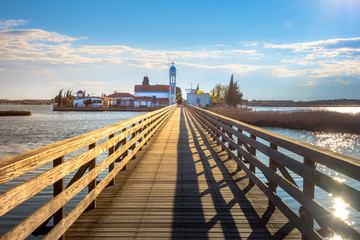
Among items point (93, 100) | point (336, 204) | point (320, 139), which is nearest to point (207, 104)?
point (320, 139)

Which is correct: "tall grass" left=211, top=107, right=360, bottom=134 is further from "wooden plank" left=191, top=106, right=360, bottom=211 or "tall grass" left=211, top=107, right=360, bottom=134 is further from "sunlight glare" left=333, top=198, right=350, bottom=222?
"wooden plank" left=191, top=106, right=360, bottom=211

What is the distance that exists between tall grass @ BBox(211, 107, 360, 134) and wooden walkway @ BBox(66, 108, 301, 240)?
25.2 meters

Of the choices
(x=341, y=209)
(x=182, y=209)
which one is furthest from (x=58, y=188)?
(x=341, y=209)

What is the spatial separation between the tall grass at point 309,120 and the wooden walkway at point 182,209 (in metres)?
25.2

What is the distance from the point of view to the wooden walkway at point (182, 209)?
3.59 metres

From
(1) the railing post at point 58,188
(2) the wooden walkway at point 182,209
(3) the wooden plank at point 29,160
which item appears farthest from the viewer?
(2) the wooden walkway at point 182,209

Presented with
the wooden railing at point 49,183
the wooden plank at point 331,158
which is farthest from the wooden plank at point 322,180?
the wooden railing at point 49,183

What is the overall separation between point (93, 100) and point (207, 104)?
5220cm

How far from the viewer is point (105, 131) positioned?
182 inches

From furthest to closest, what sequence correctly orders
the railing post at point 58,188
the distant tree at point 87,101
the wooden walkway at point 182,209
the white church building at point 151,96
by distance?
the distant tree at point 87,101
the white church building at point 151,96
the wooden walkway at point 182,209
the railing post at point 58,188

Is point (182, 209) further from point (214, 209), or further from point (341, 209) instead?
point (341, 209)

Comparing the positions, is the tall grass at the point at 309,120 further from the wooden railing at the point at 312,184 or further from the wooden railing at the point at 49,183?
the wooden railing at the point at 49,183

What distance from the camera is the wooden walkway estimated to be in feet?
11.8

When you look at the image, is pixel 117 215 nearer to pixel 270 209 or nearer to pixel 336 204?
pixel 270 209
